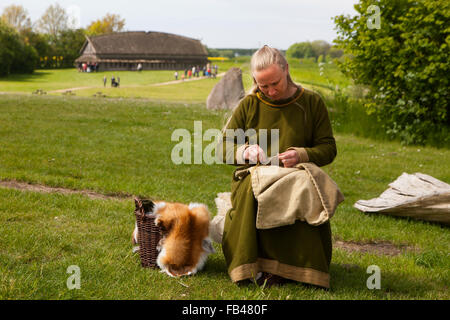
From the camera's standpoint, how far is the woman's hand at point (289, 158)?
159 inches

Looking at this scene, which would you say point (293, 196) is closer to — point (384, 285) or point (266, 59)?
point (266, 59)

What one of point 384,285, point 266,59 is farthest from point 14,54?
point 384,285

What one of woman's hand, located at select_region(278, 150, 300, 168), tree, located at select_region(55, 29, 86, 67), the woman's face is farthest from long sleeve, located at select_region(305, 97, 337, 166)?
tree, located at select_region(55, 29, 86, 67)

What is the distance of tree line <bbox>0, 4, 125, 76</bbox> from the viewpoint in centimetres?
5106

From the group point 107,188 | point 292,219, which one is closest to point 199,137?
point 107,188

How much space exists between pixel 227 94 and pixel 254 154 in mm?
17897

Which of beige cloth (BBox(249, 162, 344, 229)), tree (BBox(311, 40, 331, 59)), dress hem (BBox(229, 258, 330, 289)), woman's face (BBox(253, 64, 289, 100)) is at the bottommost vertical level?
dress hem (BBox(229, 258, 330, 289))

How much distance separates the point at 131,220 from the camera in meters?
5.86

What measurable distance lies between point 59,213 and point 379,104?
10.9 metres

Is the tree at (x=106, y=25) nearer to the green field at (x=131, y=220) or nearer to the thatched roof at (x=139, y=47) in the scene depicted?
the thatched roof at (x=139, y=47)

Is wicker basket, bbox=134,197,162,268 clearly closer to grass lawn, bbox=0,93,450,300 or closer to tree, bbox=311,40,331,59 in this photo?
grass lawn, bbox=0,93,450,300

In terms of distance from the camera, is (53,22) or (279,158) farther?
(53,22)

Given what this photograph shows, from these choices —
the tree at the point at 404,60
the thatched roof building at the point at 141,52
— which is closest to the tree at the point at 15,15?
the thatched roof building at the point at 141,52

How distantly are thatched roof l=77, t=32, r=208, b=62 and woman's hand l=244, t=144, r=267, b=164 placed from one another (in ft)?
185
